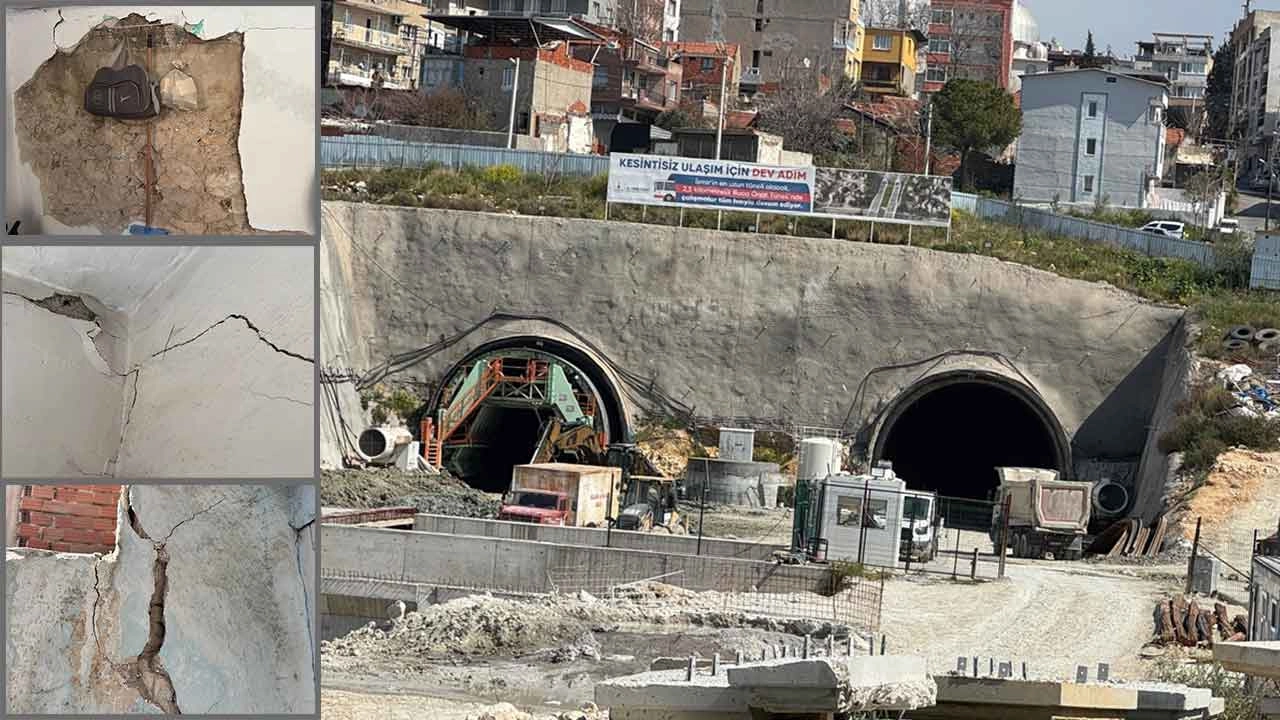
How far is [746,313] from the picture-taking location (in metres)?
45.0

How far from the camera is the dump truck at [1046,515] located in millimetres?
35469

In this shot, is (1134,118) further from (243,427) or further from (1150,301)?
(243,427)

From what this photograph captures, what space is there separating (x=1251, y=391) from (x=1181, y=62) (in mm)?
72546

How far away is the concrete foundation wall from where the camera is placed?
27500 mm

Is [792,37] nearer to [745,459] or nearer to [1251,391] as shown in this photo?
[745,459]

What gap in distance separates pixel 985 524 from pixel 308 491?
36.3 meters

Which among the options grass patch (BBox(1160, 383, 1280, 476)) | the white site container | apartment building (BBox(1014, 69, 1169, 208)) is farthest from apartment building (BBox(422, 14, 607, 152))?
grass patch (BBox(1160, 383, 1280, 476))

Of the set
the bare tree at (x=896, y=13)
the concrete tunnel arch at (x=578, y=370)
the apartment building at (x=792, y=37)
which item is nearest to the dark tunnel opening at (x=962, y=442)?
the concrete tunnel arch at (x=578, y=370)

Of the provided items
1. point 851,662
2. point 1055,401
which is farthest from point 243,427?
point 1055,401

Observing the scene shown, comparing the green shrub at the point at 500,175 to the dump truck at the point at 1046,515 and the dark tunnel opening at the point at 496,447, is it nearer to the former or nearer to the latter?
the dark tunnel opening at the point at 496,447

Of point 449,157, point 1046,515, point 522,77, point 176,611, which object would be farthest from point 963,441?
point 176,611

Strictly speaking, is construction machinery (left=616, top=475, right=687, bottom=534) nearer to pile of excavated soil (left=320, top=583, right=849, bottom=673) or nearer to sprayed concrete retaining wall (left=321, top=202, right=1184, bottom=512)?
sprayed concrete retaining wall (left=321, top=202, right=1184, bottom=512)

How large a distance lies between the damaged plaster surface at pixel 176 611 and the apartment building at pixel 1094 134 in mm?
59471

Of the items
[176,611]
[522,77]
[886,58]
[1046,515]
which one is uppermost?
[886,58]
